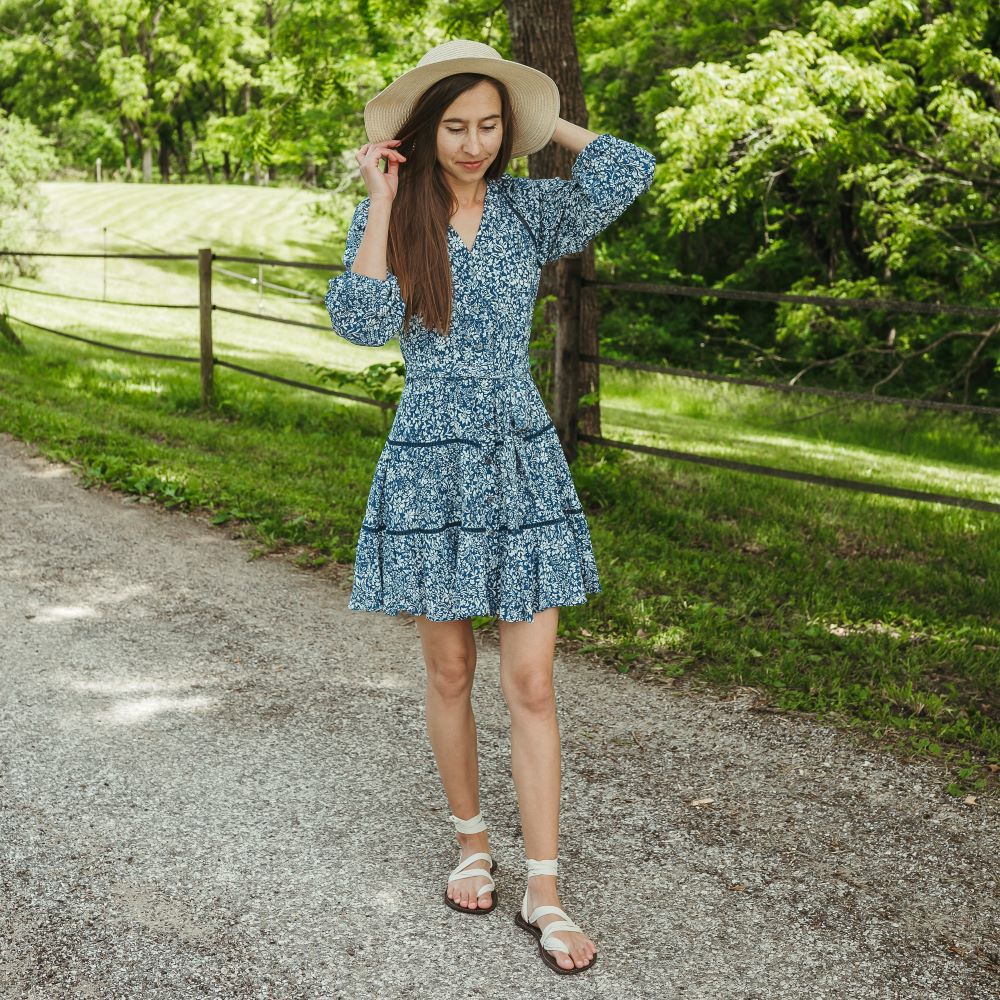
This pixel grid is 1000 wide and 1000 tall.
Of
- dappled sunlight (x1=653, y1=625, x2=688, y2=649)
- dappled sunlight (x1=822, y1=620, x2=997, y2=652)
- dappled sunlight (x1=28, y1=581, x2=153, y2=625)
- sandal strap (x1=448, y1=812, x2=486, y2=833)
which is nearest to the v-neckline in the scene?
sandal strap (x1=448, y1=812, x2=486, y2=833)

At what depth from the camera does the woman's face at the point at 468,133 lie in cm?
268

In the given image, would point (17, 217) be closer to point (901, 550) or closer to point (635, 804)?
Answer: point (901, 550)

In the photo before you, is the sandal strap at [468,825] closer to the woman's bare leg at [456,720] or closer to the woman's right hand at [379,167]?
the woman's bare leg at [456,720]

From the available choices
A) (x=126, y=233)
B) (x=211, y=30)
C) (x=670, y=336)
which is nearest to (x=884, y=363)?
(x=670, y=336)

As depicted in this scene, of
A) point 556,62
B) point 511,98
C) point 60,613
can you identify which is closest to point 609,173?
point 511,98

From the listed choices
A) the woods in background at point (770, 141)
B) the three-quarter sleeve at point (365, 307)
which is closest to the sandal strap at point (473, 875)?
the three-quarter sleeve at point (365, 307)

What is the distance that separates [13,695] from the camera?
413cm

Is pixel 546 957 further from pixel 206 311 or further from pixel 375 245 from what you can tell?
pixel 206 311

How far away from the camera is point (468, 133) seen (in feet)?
8.82

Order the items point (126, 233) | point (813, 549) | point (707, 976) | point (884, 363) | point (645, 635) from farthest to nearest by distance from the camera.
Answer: point (126, 233), point (884, 363), point (813, 549), point (645, 635), point (707, 976)

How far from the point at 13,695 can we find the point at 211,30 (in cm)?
4274

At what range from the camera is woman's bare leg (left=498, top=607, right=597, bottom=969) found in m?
2.70

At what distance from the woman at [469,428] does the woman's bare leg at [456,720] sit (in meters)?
0.01

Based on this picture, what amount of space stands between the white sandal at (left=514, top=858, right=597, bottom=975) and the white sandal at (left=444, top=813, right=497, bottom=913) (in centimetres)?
9
